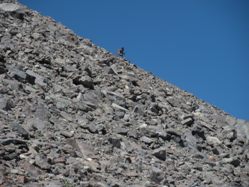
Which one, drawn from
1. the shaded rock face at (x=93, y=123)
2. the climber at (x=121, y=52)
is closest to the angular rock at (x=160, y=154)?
the shaded rock face at (x=93, y=123)

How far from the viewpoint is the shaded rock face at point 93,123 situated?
11656mm

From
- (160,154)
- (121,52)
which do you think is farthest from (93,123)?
(121,52)

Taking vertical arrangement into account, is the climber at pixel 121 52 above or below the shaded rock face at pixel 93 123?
above

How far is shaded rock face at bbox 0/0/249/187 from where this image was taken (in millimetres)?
11656

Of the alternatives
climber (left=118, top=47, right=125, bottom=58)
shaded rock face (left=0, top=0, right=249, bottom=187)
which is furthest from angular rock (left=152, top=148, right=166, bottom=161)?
climber (left=118, top=47, right=125, bottom=58)

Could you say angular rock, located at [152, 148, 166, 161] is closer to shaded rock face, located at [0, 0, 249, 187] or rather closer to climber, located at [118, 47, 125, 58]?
shaded rock face, located at [0, 0, 249, 187]

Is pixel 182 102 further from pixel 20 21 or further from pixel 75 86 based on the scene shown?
pixel 20 21

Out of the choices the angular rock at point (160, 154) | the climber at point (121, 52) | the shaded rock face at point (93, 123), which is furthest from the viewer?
the climber at point (121, 52)

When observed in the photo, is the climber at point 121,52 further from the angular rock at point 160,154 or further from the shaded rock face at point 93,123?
the angular rock at point 160,154

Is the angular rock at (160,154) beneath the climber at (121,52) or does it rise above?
beneath

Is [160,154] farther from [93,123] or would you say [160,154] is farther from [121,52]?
[121,52]

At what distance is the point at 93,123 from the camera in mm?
15039

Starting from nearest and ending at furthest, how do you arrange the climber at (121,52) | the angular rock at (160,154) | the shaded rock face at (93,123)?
the shaded rock face at (93,123) < the angular rock at (160,154) < the climber at (121,52)

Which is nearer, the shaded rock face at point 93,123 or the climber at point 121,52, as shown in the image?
the shaded rock face at point 93,123
